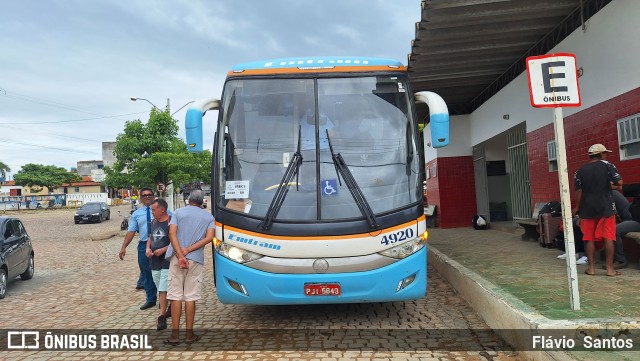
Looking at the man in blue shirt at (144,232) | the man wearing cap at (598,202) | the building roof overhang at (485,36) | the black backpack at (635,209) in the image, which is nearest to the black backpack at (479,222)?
the building roof overhang at (485,36)

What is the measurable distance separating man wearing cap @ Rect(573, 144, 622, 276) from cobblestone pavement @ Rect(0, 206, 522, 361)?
1.86 metres

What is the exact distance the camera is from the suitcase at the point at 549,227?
815 cm

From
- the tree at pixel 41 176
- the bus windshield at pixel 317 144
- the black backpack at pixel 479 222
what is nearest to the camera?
the bus windshield at pixel 317 144

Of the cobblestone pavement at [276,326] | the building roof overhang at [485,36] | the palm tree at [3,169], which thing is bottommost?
the cobblestone pavement at [276,326]

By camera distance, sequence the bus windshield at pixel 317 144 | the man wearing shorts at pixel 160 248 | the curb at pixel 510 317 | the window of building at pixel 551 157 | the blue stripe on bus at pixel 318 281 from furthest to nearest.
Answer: the window of building at pixel 551 157 < the man wearing shorts at pixel 160 248 < the bus windshield at pixel 317 144 < the blue stripe on bus at pixel 318 281 < the curb at pixel 510 317

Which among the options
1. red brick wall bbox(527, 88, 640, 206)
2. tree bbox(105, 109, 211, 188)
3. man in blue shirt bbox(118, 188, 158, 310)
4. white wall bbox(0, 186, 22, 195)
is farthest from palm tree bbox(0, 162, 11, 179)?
red brick wall bbox(527, 88, 640, 206)

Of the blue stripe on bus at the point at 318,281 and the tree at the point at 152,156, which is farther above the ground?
the tree at the point at 152,156

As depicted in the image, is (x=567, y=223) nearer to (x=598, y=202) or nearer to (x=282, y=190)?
(x=598, y=202)

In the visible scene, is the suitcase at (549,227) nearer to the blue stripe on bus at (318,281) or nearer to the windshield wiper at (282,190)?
the blue stripe on bus at (318,281)

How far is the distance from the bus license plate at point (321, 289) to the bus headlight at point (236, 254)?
591mm

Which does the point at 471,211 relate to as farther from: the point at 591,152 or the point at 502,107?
the point at 591,152

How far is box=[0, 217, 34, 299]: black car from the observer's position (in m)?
→ 7.84

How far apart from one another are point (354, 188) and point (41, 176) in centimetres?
6987

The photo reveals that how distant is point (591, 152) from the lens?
18.8 ft
